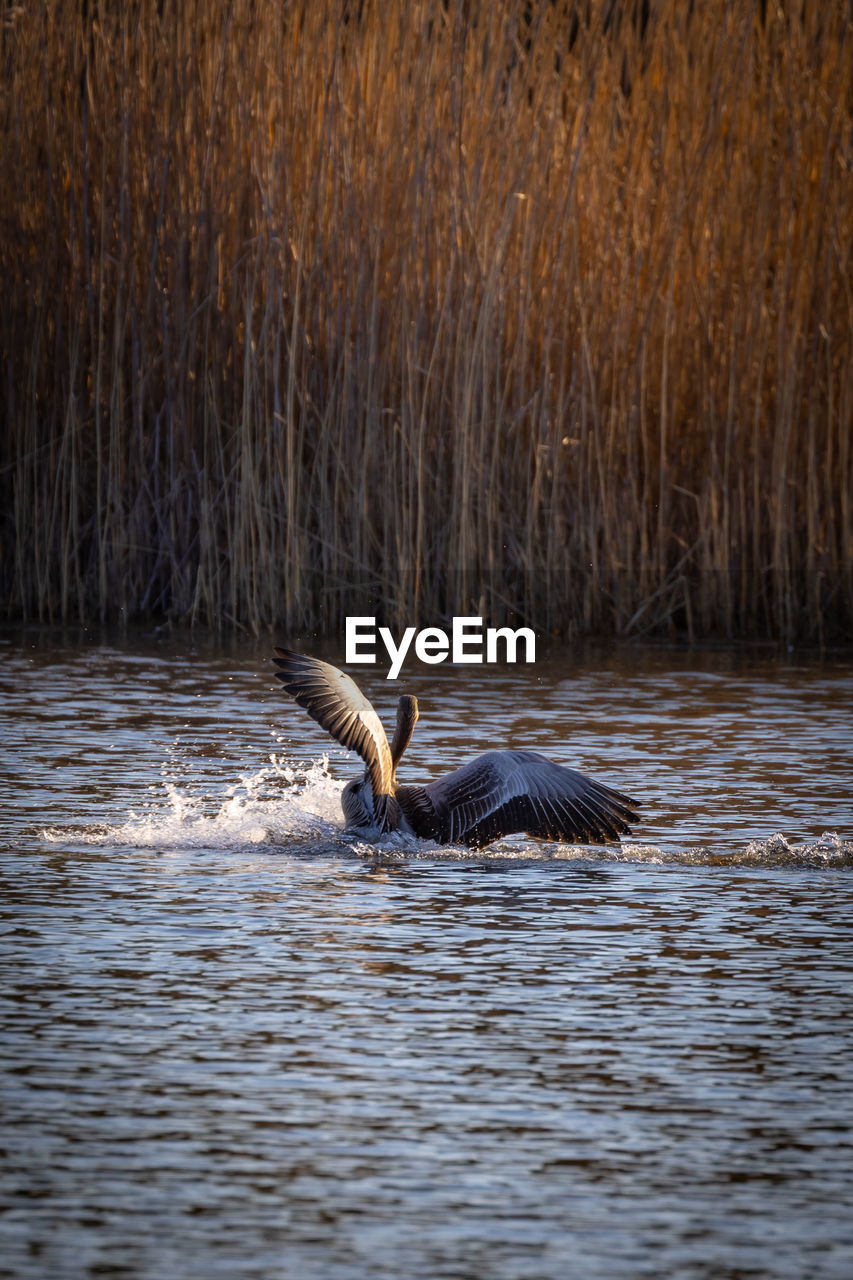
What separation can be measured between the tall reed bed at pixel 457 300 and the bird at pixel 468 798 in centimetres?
489

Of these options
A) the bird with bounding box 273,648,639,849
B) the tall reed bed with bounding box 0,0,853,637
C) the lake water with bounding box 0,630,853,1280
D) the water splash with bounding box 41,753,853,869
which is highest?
the tall reed bed with bounding box 0,0,853,637

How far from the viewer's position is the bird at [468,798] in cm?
620

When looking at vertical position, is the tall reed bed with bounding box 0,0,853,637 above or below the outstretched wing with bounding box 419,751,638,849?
above

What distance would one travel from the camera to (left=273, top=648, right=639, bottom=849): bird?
6.20 m

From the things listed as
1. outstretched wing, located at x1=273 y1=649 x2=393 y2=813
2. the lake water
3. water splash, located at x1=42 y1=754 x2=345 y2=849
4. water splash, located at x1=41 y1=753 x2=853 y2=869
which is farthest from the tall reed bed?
outstretched wing, located at x1=273 y1=649 x2=393 y2=813

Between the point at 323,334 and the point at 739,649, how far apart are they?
2.63 meters

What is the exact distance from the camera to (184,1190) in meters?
3.28

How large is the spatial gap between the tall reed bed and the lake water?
3404 mm

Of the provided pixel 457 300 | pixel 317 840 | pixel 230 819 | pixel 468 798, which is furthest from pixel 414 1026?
pixel 457 300

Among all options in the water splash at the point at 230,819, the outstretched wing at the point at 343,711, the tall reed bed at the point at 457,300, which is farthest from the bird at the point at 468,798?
the tall reed bed at the point at 457,300

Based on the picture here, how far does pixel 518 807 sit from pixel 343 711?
547 millimetres

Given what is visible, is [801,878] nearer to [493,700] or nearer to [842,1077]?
[842,1077]

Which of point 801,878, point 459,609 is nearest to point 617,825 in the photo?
point 801,878

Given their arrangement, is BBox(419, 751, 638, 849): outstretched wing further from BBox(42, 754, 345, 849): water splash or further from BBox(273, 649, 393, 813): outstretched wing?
BBox(42, 754, 345, 849): water splash
